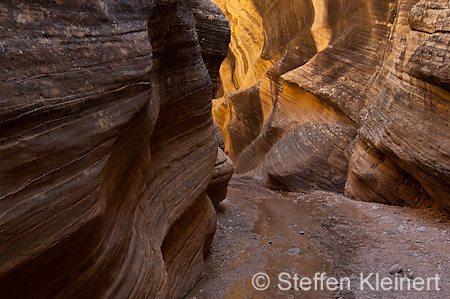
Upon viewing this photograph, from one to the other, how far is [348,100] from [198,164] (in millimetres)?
6580

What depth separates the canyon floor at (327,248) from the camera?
15.3 feet

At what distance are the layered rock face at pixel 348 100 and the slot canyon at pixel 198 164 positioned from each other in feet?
0.14

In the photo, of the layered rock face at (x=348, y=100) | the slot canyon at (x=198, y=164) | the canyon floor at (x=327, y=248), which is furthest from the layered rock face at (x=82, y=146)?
the layered rock face at (x=348, y=100)

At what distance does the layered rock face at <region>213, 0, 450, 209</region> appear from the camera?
252 inches

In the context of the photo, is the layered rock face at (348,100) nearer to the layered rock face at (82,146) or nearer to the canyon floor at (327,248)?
the canyon floor at (327,248)

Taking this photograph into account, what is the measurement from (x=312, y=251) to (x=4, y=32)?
16.4 ft

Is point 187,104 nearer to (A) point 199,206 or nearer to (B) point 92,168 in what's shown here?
(A) point 199,206

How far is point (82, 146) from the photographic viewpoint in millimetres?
2406

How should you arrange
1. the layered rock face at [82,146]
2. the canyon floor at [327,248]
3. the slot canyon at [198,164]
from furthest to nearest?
1. the canyon floor at [327,248]
2. the slot canyon at [198,164]
3. the layered rock face at [82,146]

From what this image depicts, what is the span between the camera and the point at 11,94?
6.66ft
